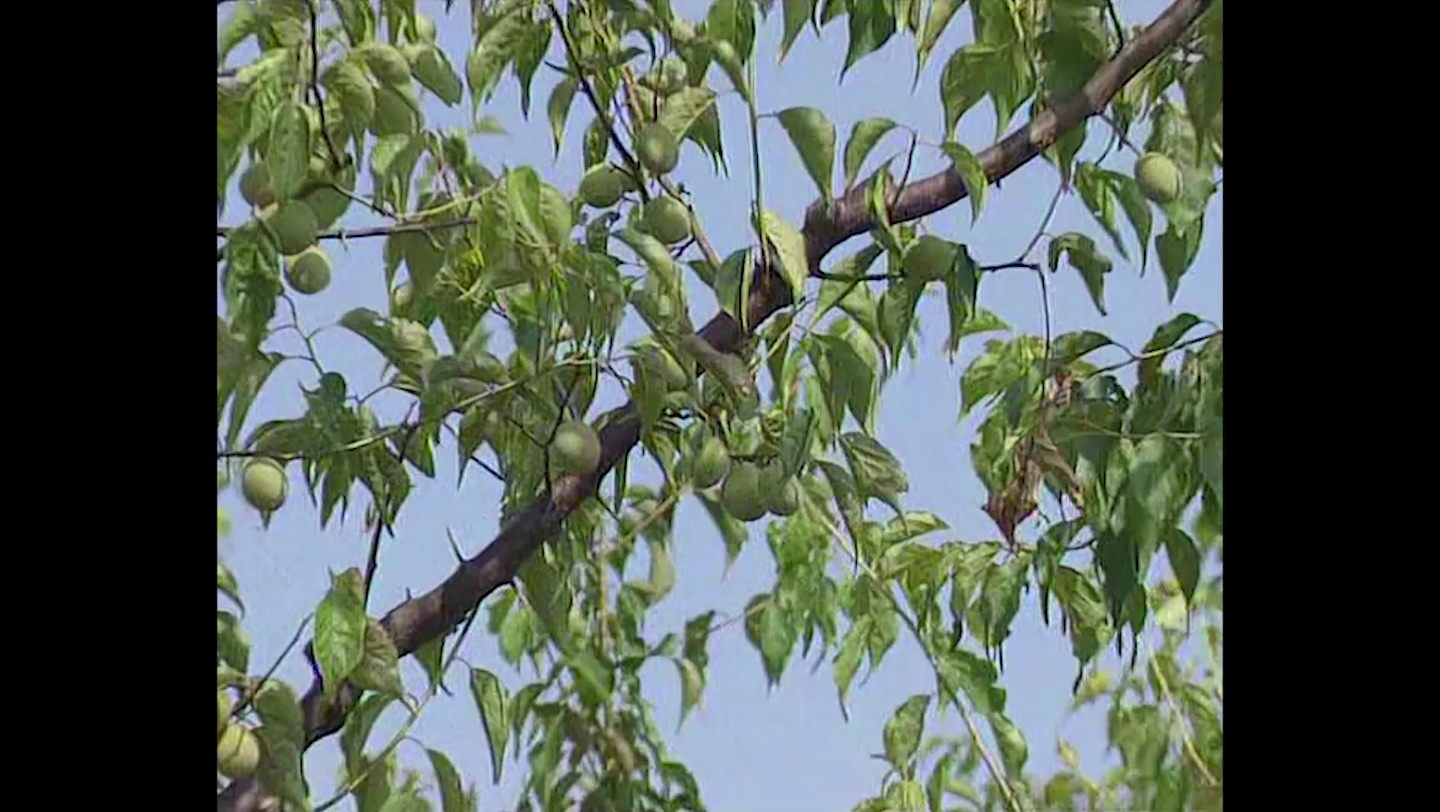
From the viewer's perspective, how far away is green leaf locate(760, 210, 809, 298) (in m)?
1.05

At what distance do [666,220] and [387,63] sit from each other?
177 millimetres

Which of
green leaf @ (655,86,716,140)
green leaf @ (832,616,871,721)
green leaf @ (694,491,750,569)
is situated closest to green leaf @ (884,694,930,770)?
green leaf @ (832,616,871,721)

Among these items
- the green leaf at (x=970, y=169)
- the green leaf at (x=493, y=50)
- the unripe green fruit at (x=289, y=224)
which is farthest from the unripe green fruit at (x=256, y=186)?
the green leaf at (x=970, y=169)

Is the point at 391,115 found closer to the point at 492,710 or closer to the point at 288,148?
the point at 288,148

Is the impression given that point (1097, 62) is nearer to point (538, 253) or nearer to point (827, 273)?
point (827, 273)

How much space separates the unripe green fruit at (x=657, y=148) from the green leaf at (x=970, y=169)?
15 centimetres

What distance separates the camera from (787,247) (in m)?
1.05

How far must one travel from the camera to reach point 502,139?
1.11 meters

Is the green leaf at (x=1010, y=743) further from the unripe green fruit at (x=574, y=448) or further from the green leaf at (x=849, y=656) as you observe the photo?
the unripe green fruit at (x=574, y=448)

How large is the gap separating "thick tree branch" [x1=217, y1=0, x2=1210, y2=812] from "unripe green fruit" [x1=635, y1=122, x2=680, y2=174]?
0.08 meters

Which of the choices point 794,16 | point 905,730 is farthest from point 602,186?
point 905,730
